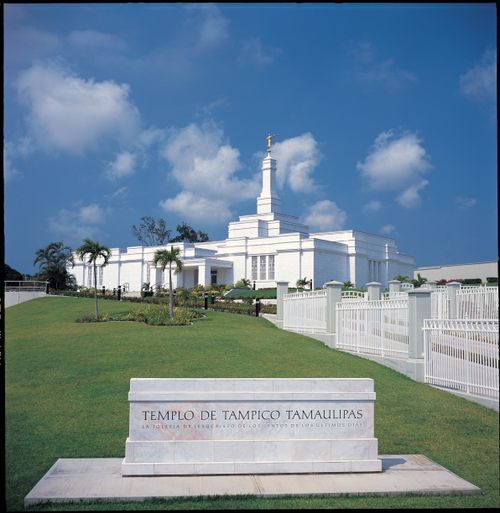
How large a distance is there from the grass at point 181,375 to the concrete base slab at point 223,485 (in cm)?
12

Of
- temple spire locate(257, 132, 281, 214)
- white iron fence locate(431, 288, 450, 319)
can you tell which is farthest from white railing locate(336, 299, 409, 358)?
temple spire locate(257, 132, 281, 214)

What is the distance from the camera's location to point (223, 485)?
552 cm

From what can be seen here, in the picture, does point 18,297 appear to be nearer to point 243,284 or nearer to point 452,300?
point 243,284

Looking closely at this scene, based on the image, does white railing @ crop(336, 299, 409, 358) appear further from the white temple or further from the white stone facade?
the white stone facade

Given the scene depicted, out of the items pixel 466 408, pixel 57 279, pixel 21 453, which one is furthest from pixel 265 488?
pixel 57 279

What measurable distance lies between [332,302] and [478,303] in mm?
4429

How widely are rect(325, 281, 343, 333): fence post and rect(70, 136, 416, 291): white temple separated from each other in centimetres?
3109

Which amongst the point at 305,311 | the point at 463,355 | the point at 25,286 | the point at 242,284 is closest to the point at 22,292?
the point at 25,286

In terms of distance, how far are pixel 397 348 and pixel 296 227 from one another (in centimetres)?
4330

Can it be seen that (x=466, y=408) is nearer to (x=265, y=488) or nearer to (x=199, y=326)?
(x=265, y=488)

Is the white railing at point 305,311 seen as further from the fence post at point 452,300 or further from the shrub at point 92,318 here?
the shrub at point 92,318

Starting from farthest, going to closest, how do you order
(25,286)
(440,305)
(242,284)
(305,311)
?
(242,284) < (25,286) < (305,311) < (440,305)

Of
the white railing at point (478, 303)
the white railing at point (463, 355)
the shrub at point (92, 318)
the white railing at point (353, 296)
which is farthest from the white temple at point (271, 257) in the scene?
the white railing at point (463, 355)

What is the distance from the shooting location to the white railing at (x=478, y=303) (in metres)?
17.2
